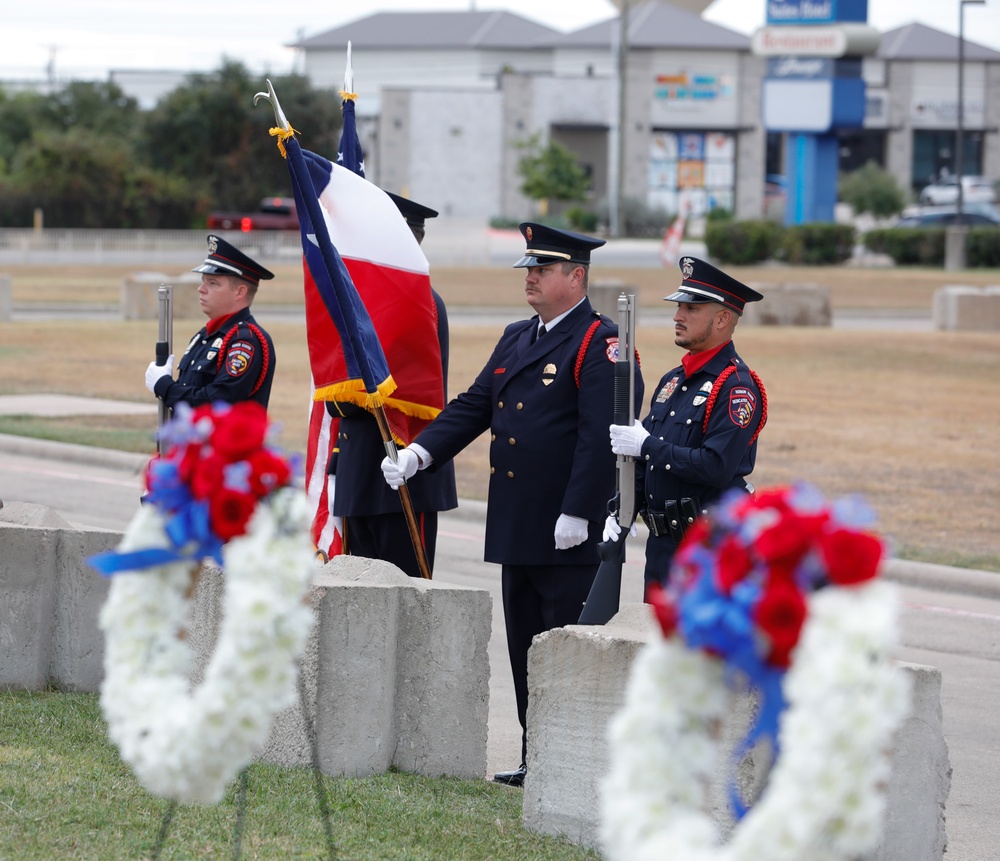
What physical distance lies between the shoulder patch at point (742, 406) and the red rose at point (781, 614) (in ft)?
9.53

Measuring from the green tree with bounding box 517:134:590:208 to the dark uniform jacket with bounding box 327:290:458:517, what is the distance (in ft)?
214

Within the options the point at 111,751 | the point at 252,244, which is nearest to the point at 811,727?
the point at 111,751

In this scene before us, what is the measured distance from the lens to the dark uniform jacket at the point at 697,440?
536 cm

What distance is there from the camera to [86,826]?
470 cm

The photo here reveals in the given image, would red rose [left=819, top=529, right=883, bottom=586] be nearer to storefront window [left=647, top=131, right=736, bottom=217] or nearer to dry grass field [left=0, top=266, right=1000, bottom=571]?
dry grass field [left=0, top=266, right=1000, bottom=571]

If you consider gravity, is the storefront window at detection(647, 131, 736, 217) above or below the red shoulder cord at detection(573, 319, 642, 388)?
above

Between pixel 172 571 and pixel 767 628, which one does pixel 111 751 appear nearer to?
pixel 172 571

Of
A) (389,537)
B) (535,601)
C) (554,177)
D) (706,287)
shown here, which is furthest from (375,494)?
(554,177)

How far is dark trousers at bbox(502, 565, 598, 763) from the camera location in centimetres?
583

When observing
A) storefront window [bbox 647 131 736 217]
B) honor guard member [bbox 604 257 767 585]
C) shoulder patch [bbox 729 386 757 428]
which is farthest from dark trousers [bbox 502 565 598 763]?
storefront window [bbox 647 131 736 217]

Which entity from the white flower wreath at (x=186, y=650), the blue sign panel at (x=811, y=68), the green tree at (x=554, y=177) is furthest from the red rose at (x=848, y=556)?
the green tree at (x=554, y=177)

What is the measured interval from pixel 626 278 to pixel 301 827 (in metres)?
36.6

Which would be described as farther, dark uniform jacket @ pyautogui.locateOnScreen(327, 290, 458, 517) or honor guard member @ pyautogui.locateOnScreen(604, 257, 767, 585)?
dark uniform jacket @ pyautogui.locateOnScreen(327, 290, 458, 517)

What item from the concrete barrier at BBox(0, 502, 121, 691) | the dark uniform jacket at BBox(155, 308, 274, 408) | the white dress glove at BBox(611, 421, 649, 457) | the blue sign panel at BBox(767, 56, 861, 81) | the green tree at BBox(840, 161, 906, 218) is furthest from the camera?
the green tree at BBox(840, 161, 906, 218)
